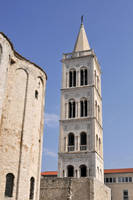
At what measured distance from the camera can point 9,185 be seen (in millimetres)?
18516

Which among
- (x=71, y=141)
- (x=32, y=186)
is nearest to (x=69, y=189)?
(x=32, y=186)

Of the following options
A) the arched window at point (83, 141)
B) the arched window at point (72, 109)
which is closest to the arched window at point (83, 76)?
the arched window at point (72, 109)

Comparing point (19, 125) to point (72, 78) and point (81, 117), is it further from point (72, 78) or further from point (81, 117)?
point (72, 78)

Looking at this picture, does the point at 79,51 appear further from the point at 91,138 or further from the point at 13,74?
the point at 13,74

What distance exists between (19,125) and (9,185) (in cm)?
402

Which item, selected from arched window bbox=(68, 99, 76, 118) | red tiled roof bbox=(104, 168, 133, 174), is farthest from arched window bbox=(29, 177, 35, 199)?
red tiled roof bbox=(104, 168, 133, 174)

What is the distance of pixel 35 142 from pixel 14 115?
2845 mm

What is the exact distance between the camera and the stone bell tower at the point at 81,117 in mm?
40844

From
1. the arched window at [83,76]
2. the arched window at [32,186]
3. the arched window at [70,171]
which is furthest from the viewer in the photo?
the arched window at [83,76]

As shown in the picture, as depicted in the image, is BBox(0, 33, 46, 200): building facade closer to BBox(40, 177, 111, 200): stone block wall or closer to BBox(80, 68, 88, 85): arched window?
BBox(40, 177, 111, 200): stone block wall

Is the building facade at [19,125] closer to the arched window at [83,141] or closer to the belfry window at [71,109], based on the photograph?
the arched window at [83,141]

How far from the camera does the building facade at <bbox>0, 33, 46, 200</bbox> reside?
737 inches

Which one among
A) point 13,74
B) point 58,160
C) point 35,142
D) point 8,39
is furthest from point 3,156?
point 58,160

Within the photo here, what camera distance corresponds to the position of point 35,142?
71.0ft
